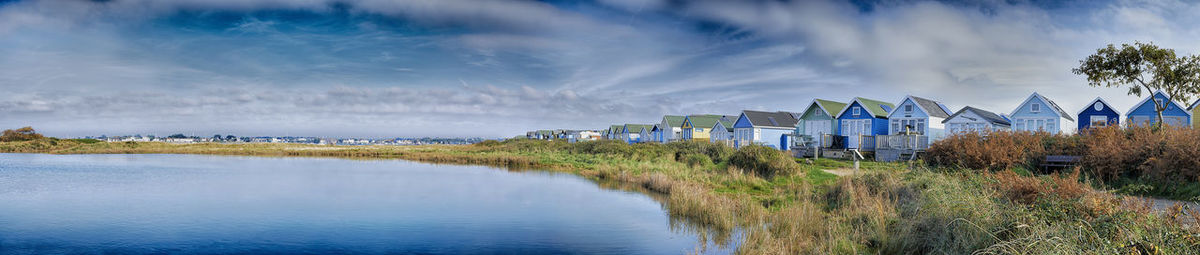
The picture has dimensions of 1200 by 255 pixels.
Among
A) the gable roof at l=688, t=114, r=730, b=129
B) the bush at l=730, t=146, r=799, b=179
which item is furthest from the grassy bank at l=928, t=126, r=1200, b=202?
the gable roof at l=688, t=114, r=730, b=129

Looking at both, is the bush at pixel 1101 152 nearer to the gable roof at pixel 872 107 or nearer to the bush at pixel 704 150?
the bush at pixel 704 150

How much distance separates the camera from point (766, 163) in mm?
23125

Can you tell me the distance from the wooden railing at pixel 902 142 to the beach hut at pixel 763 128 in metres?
15.1

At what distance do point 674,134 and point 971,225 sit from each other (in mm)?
65208

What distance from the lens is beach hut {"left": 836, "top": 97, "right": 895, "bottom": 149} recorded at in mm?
38438

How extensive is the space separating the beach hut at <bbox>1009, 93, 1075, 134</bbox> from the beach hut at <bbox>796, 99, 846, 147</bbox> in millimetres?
10241

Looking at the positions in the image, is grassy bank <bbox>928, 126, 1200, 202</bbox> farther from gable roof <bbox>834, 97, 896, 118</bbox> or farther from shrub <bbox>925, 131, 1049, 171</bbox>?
gable roof <bbox>834, 97, 896, 118</bbox>

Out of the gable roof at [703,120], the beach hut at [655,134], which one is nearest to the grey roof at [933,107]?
the gable roof at [703,120]

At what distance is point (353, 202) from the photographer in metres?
18.3

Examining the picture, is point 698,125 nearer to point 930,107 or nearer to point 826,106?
point 826,106

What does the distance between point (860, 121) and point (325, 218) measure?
111 ft

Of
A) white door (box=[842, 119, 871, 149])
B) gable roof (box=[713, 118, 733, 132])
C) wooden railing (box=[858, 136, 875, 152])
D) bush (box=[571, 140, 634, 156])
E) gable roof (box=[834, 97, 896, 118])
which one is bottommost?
bush (box=[571, 140, 634, 156])

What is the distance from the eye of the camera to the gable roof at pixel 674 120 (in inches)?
2944

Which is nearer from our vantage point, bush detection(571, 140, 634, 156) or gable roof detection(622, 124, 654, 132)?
bush detection(571, 140, 634, 156)
